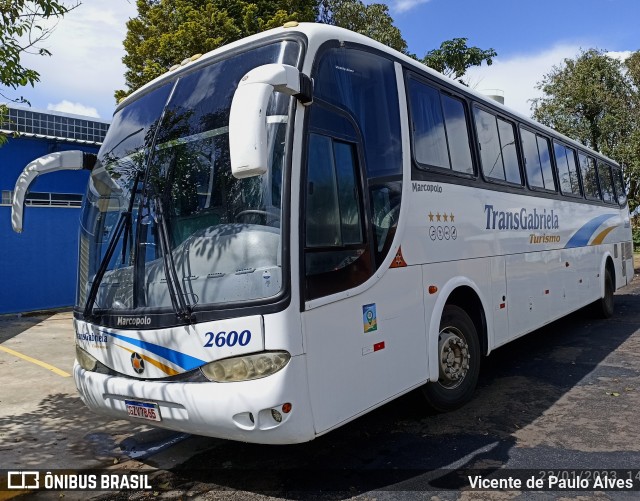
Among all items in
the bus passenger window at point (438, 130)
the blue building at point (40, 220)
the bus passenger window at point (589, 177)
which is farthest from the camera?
the blue building at point (40, 220)

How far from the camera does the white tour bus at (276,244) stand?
3387 millimetres

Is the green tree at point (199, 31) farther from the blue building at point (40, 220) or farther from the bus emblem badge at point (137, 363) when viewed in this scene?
the bus emblem badge at point (137, 363)

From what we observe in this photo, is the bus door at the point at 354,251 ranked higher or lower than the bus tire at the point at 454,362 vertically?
higher

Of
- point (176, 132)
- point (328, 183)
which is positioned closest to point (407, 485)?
point (328, 183)

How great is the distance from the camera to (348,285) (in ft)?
12.6

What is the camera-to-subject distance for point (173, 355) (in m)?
3.58

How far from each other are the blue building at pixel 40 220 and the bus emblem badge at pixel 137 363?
10581mm

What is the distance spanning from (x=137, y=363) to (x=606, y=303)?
9662mm

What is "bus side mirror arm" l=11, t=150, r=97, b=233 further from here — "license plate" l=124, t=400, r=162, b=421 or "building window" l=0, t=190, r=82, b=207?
"building window" l=0, t=190, r=82, b=207

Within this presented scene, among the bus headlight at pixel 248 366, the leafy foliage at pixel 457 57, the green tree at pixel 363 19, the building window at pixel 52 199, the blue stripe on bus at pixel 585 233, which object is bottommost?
the bus headlight at pixel 248 366

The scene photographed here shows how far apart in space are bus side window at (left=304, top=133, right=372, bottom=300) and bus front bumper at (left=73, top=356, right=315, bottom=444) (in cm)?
61

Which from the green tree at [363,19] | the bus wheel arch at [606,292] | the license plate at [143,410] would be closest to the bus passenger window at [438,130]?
the license plate at [143,410]

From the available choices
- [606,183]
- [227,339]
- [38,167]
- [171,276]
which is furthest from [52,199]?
[606,183]

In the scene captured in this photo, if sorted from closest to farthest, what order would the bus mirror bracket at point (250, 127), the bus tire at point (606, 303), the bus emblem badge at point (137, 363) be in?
1. the bus mirror bracket at point (250, 127)
2. the bus emblem badge at point (137, 363)
3. the bus tire at point (606, 303)
